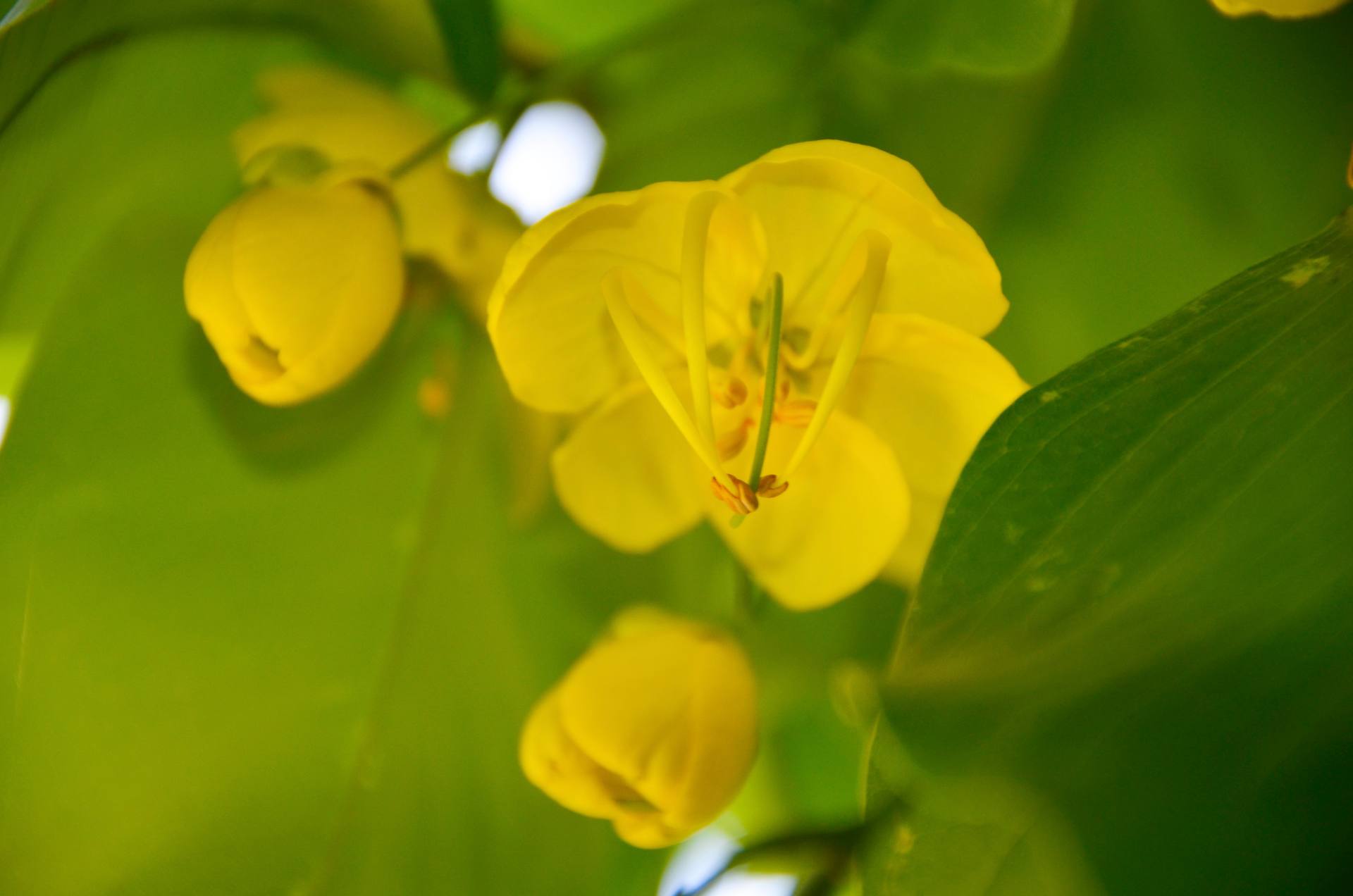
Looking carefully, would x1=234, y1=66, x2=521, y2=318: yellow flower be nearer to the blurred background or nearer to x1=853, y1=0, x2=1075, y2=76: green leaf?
the blurred background

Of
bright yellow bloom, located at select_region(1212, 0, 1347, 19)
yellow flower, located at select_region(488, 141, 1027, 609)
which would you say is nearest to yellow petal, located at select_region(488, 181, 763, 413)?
yellow flower, located at select_region(488, 141, 1027, 609)

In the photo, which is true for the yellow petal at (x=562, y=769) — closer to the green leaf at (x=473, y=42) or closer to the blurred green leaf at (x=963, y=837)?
the blurred green leaf at (x=963, y=837)

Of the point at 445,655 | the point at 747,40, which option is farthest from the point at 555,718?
the point at 747,40

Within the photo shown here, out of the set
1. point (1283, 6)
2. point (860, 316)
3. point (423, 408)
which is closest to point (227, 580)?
point (423, 408)

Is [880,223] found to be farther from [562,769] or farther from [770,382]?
[562,769]

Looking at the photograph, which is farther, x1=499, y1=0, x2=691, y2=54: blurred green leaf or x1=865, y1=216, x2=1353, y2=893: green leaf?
x1=499, y1=0, x2=691, y2=54: blurred green leaf

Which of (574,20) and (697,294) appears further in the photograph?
(574,20)
